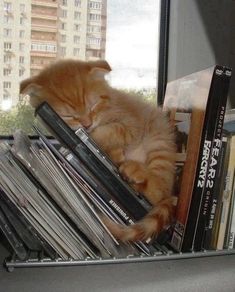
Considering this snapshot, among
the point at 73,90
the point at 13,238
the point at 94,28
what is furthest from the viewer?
the point at 94,28

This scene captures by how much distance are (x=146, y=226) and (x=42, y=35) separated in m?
0.89

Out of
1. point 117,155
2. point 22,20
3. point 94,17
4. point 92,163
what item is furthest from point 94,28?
point 92,163

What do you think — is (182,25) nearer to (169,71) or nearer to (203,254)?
(169,71)

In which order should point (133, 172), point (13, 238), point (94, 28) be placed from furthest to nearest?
point (94, 28)
point (133, 172)
point (13, 238)

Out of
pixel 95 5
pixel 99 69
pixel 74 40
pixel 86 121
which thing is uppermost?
pixel 95 5

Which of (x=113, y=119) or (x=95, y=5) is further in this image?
(x=95, y=5)

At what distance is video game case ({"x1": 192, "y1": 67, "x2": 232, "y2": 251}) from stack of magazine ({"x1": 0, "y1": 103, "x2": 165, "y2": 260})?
11 cm

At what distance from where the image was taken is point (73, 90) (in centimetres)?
102

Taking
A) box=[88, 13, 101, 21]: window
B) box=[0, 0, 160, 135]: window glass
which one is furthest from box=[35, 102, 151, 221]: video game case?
box=[88, 13, 101, 21]: window

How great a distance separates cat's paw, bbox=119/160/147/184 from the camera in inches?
35.2

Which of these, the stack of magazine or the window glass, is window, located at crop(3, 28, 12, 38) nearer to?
the window glass

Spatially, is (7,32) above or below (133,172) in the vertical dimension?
above

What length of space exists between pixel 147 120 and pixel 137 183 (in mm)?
217

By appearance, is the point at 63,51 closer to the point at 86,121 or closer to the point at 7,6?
the point at 7,6
